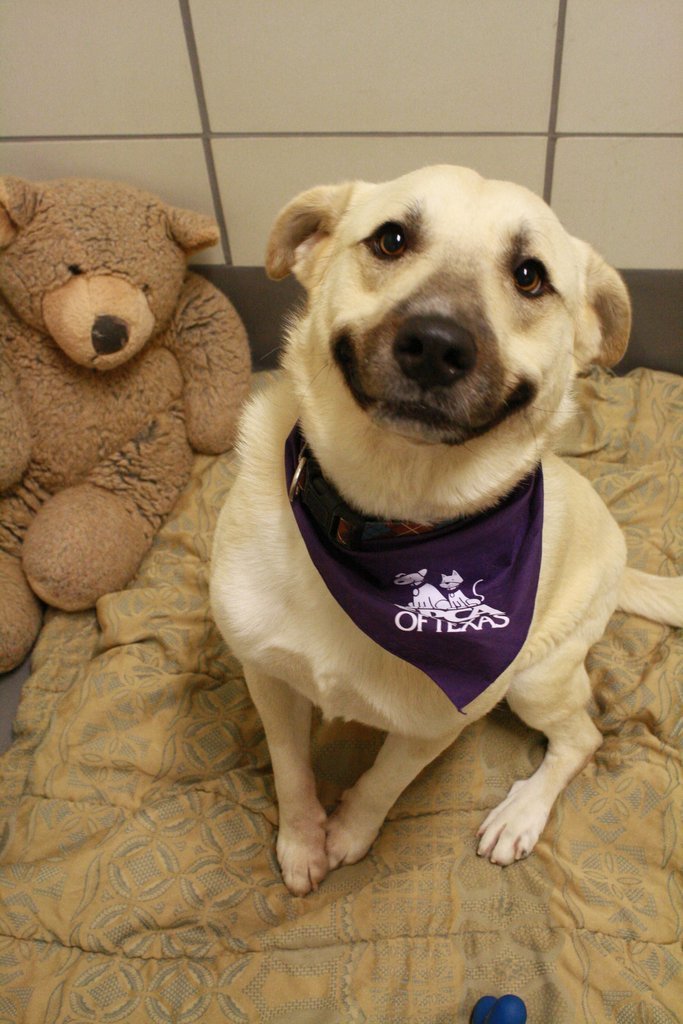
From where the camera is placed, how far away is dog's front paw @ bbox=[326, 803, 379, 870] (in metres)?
1.50

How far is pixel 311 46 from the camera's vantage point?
205 cm

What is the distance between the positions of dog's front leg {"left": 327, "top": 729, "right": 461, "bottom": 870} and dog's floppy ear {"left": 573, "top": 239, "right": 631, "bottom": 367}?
715 mm

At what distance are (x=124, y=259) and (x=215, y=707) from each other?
1.24m

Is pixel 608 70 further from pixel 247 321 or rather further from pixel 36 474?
pixel 36 474

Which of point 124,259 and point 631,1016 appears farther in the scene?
point 124,259

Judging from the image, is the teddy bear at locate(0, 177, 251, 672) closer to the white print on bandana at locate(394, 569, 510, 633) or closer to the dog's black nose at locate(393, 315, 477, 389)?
the white print on bandana at locate(394, 569, 510, 633)

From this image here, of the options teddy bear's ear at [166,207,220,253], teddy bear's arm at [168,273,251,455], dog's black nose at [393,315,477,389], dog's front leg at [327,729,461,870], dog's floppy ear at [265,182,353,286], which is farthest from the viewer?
teddy bear's arm at [168,273,251,455]

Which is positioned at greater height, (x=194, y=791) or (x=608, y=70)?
(x=608, y=70)

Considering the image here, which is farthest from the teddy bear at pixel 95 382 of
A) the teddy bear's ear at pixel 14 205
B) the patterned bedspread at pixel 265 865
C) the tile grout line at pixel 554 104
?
the tile grout line at pixel 554 104

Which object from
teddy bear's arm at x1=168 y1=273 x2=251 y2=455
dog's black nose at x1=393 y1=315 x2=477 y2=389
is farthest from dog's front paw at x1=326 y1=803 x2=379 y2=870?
teddy bear's arm at x1=168 y1=273 x2=251 y2=455

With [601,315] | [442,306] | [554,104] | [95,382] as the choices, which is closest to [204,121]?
[95,382]

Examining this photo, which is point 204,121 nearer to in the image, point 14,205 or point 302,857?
point 14,205

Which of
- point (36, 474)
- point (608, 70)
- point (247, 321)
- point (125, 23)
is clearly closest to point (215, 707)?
point (36, 474)

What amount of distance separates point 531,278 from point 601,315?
0.25 metres
